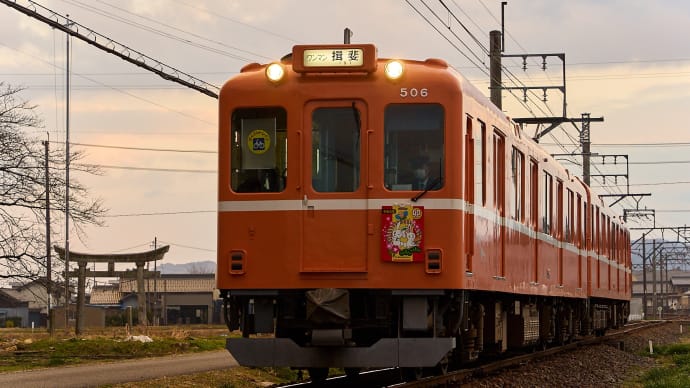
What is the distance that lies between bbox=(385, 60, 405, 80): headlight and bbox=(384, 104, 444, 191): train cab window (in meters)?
0.30

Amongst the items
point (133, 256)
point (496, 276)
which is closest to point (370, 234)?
point (496, 276)

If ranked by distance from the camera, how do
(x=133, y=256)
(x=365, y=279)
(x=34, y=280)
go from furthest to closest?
1. (x=133, y=256)
2. (x=34, y=280)
3. (x=365, y=279)

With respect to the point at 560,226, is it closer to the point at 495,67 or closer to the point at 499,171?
the point at 499,171

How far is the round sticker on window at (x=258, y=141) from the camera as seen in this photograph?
476 inches

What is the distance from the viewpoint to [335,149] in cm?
1203

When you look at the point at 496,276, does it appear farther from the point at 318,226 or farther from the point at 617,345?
the point at 617,345

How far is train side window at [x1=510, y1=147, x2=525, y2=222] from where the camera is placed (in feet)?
50.5

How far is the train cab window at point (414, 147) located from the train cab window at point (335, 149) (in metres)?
0.33

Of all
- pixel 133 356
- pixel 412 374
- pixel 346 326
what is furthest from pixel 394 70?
pixel 133 356

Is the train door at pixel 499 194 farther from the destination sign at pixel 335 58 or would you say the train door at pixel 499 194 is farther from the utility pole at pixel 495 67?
the utility pole at pixel 495 67

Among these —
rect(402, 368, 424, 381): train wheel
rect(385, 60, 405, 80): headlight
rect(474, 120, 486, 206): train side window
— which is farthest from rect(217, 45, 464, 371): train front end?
rect(402, 368, 424, 381): train wheel

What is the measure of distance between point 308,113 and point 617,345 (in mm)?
17803

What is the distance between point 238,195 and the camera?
12.1m

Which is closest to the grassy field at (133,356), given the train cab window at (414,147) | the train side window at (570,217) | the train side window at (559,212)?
the train cab window at (414,147)
